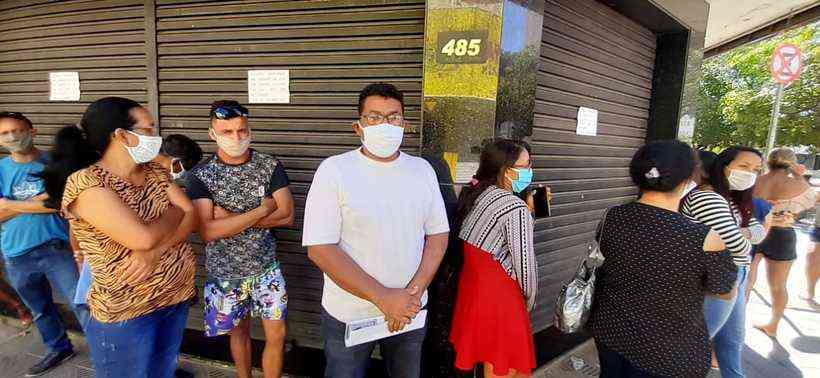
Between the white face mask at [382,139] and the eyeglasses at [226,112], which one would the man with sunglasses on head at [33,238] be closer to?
the eyeglasses at [226,112]

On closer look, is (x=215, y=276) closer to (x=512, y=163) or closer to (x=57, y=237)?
(x=57, y=237)

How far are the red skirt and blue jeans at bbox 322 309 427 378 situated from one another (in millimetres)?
309

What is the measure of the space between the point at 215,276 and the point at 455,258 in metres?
1.48

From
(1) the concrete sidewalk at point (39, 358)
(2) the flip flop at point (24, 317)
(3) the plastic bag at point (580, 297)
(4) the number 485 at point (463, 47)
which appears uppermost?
(4) the number 485 at point (463, 47)

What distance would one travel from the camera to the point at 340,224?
191cm

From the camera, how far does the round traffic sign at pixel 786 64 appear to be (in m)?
6.08

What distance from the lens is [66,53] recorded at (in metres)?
3.77

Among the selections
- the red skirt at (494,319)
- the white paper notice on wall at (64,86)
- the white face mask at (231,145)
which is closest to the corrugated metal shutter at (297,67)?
the white face mask at (231,145)

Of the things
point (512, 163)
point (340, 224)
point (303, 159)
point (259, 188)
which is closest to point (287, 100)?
point (303, 159)

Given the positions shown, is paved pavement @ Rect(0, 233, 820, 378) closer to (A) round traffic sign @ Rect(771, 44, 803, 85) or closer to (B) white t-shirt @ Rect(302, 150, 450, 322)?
(B) white t-shirt @ Rect(302, 150, 450, 322)

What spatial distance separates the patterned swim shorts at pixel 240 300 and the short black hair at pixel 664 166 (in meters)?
2.15

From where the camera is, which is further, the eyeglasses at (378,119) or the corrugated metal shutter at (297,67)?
the corrugated metal shutter at (297,67)

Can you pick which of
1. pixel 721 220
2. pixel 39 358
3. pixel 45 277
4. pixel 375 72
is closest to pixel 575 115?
pixel 721 220

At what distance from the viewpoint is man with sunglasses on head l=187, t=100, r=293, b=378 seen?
2355 millimetres
